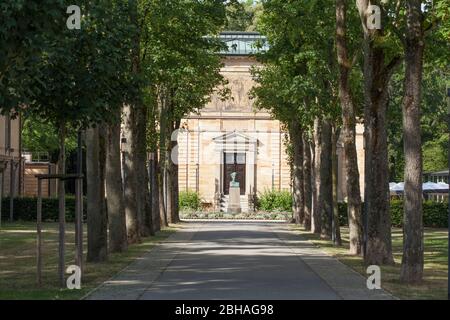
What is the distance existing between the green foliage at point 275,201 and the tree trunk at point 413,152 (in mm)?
61614

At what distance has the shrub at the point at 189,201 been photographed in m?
82.3

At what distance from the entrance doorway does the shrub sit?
18.5 ft

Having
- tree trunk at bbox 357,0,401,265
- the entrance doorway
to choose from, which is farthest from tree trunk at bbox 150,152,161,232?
the entrance doorway

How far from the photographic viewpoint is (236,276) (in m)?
21.2

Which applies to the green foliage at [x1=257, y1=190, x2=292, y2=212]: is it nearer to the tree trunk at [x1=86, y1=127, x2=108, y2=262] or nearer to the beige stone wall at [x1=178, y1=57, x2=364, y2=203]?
the beige stone wall at [x1=178, y1=57, x2=364, y2=203]

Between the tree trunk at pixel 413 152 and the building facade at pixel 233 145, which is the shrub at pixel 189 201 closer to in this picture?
the building facade at pixel 233 145

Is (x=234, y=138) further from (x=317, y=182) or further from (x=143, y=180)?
(x=143, y=180)

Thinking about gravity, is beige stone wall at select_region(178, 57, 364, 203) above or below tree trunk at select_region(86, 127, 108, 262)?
above

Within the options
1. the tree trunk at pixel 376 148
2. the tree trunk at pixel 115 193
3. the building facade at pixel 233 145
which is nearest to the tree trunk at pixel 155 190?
the tree trunk at pixel 115 193

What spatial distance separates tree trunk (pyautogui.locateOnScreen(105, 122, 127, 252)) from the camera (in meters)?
27.9

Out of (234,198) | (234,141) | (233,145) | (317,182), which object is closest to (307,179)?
(317,182)

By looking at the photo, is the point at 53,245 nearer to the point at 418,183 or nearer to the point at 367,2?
the point at 367,2

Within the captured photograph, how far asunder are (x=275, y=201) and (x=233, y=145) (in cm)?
833
